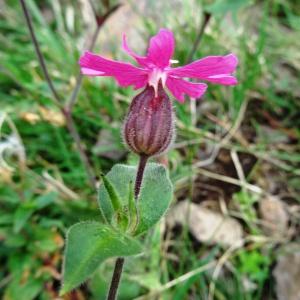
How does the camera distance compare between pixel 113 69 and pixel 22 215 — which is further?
pixel 22 215

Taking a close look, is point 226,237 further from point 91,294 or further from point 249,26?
point 249,26

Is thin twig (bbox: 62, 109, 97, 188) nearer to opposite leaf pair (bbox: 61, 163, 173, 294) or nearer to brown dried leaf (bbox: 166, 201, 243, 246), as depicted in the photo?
brown dried leaf (bbox: 166, 201, 243, 246)

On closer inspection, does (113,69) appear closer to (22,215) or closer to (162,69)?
(162,69)

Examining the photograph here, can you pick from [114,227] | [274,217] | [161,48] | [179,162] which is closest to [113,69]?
[161,48]

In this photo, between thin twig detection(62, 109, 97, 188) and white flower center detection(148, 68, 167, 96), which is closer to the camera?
white flower center detection(148, 68, 167, 96)

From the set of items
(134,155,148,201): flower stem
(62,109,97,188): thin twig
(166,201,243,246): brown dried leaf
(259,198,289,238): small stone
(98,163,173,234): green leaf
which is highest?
(134,155,148,201): flower stem

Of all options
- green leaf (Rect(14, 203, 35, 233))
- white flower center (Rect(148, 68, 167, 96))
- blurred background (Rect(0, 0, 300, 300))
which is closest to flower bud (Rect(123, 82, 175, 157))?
white flower center (Rect(148, 68, 167, 96))

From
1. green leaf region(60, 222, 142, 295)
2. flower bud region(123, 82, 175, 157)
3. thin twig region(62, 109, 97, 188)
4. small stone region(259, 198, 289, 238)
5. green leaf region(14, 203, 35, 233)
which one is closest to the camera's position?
green leaf region(60, 222, 142, 295)
